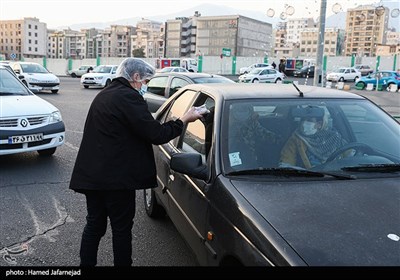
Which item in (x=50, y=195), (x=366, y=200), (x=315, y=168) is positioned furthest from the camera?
(x=50, y=195)

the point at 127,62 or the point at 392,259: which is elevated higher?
the point at 127,62

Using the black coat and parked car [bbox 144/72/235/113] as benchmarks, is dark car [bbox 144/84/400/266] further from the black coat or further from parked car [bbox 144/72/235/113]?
parked car [bbox 144/72/235/113]

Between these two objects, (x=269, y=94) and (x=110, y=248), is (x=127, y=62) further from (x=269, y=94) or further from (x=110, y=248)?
(x=110, y=248)

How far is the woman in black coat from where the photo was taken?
2826 millimetres

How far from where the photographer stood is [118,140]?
9.34 feet

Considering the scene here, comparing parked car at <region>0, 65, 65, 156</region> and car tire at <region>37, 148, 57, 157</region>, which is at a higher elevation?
parked car at <region>0, 65, 65, 156</region>

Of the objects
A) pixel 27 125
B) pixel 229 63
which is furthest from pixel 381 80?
pixel 27 125

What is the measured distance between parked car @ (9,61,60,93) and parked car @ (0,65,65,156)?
1315 centimetres

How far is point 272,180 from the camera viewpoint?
8.45 feet

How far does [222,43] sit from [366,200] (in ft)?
435

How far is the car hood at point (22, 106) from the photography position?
6.57m

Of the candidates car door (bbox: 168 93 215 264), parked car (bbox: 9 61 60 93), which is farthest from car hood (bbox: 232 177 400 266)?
parked car (bbox: 9 61 60 93)

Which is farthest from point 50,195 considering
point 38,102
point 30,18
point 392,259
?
point 30,18

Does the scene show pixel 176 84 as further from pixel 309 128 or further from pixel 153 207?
pixel 309 128
